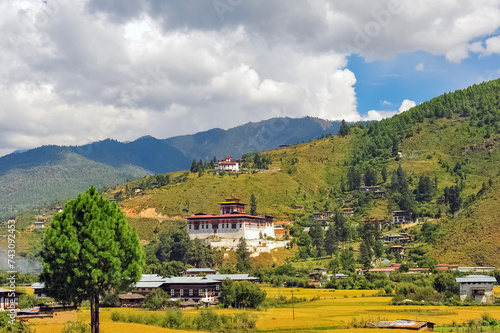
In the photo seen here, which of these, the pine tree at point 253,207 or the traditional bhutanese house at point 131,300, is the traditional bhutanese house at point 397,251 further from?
the traditional bhutanese house at point 131,300

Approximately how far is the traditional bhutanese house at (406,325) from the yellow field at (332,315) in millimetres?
1865

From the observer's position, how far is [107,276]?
42562 millimetres

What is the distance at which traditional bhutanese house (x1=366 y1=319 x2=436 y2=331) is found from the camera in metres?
52.2

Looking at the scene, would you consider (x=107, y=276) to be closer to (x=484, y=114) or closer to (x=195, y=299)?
(x=195, y=299)

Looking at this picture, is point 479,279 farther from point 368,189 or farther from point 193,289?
point 368,189

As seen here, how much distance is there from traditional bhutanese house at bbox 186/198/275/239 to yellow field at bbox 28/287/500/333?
45.9m

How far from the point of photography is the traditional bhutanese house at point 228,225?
422ft

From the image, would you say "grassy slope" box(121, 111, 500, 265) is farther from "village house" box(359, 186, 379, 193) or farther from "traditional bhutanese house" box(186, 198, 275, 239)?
"traditional bhutanese house" box(186, 198, 275, 239)

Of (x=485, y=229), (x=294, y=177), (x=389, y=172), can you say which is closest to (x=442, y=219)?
(x=485, y=229)

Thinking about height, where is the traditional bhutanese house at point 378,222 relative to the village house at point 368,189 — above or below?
below

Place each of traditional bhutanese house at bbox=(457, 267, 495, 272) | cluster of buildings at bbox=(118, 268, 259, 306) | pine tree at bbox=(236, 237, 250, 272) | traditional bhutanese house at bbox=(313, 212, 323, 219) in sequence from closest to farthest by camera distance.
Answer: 1. cluster of buildings at bbox=(118, 268, 259, 306)
2. traditional bhutanese house at bbox=(457, 267, 495, 272)
3. pine tree at bbox=(236, 237, 250, 272)
4. traditional bhutanese house at bbox=(313, 212, 323, 219)

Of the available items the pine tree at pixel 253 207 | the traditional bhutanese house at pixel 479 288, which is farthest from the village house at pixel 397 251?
the traditional bhutanese house at pixel 479 288

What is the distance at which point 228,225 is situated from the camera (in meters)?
130

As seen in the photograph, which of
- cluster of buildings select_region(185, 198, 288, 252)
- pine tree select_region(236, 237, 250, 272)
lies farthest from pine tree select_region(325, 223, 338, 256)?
pine tree select_region(236, 237, 250, 272)
